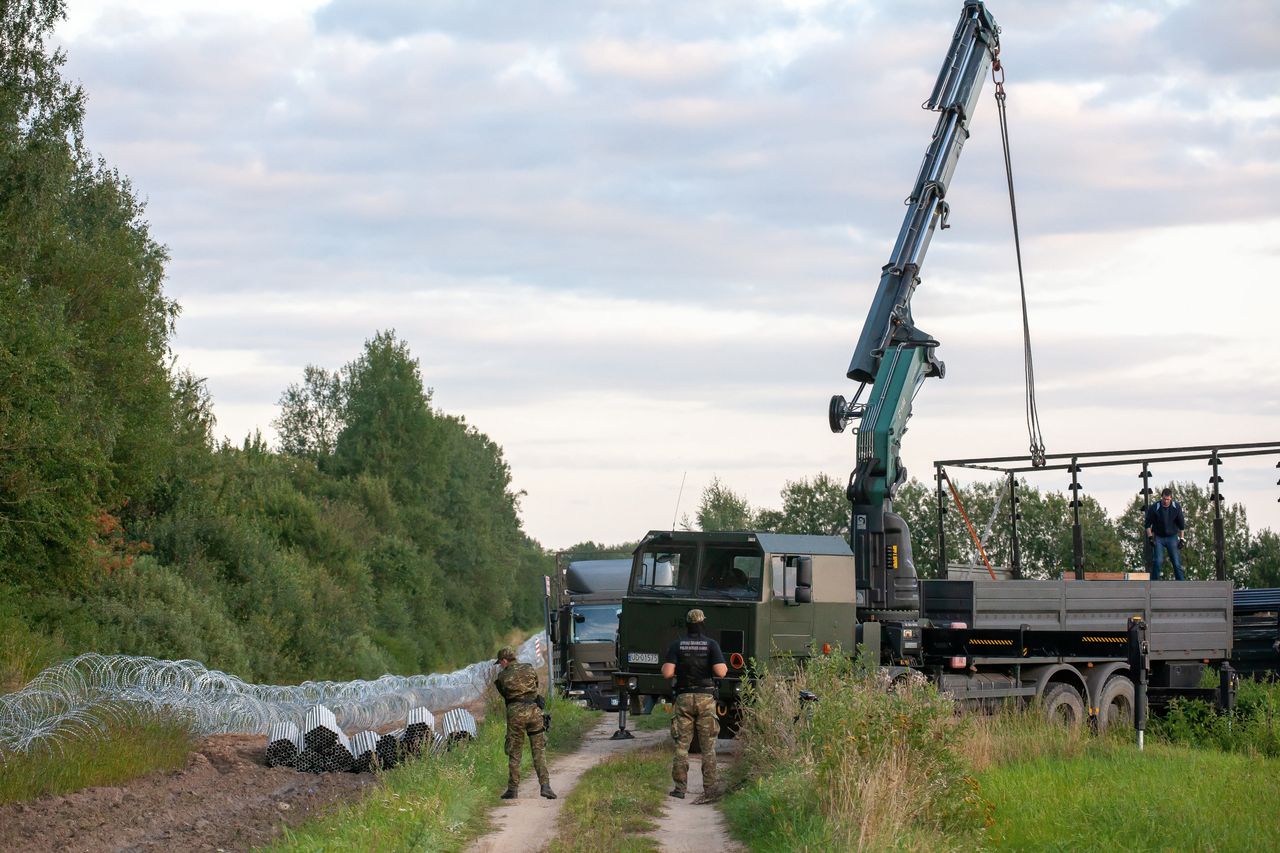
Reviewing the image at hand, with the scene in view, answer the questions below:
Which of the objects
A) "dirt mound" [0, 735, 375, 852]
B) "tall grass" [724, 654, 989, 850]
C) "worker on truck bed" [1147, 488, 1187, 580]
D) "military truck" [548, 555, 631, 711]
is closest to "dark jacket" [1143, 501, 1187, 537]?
"worker on truck bed" [1147, 488, 1187, 580]

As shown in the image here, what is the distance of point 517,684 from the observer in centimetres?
1597

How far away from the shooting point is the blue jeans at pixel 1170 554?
23.8 m

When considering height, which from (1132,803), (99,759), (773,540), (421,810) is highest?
(773,540)

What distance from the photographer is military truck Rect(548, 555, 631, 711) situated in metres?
26.0

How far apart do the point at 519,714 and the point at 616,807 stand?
179 cm

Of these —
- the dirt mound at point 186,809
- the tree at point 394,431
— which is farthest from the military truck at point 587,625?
the tree at point 394,431

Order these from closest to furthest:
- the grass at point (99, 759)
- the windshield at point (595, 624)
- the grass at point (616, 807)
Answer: the grass at point (616, 807) < the grass at point (99, 759) < the windshield at point (595, 624)

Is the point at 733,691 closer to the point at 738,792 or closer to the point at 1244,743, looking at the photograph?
the point at 738,792

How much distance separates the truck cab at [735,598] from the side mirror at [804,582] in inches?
0.5

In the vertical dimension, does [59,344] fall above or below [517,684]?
above

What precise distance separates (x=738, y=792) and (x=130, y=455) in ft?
73.3

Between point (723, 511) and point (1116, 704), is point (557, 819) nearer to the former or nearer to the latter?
point (1116, 704)

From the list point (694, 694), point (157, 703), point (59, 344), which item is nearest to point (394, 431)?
point (59, 344)

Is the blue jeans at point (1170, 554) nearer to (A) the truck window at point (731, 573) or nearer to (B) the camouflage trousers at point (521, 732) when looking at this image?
(A) the truck window at point (731, 573)
